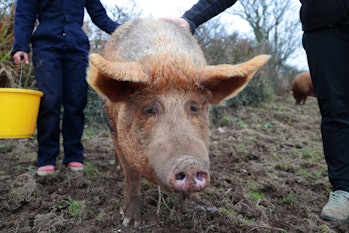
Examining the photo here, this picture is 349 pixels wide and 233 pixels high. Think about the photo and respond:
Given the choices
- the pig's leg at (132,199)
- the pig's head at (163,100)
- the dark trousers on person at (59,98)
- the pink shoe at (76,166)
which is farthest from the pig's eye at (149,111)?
the pink shoe at (76,166)

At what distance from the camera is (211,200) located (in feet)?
12.1

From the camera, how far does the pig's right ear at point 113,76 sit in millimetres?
2416

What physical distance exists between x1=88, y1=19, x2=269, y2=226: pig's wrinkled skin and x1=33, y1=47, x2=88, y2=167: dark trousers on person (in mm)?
1471

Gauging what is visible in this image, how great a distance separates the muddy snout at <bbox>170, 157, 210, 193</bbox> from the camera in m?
2.13

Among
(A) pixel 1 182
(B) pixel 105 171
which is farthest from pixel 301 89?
(A) pixel 1 182

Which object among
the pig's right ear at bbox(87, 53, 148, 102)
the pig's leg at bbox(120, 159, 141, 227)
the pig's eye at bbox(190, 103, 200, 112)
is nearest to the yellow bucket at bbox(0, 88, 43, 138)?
the pig's leg at bbox(120, 159, 141, 227)

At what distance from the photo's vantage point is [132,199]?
3.33 meters

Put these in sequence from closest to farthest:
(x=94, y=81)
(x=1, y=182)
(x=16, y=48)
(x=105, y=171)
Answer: (x=94, y=81) < (x=1, y=182) < (x=16, y=48) < (x=105, y=171)

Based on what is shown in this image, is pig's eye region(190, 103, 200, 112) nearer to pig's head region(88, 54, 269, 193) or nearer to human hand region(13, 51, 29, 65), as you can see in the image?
pig's head region(88, 54, 269, 193)

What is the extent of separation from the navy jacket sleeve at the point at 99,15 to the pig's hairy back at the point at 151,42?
43.8 inches

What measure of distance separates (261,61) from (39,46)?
9.01ft

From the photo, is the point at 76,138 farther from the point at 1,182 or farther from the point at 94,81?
the point at 94,81

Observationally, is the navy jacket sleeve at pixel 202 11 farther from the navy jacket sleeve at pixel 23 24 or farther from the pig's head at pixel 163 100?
the navy jacket sleeve at pixel 23 24

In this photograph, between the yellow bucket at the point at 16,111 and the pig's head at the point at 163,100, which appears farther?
the yellow bucket at the point at 16,111
